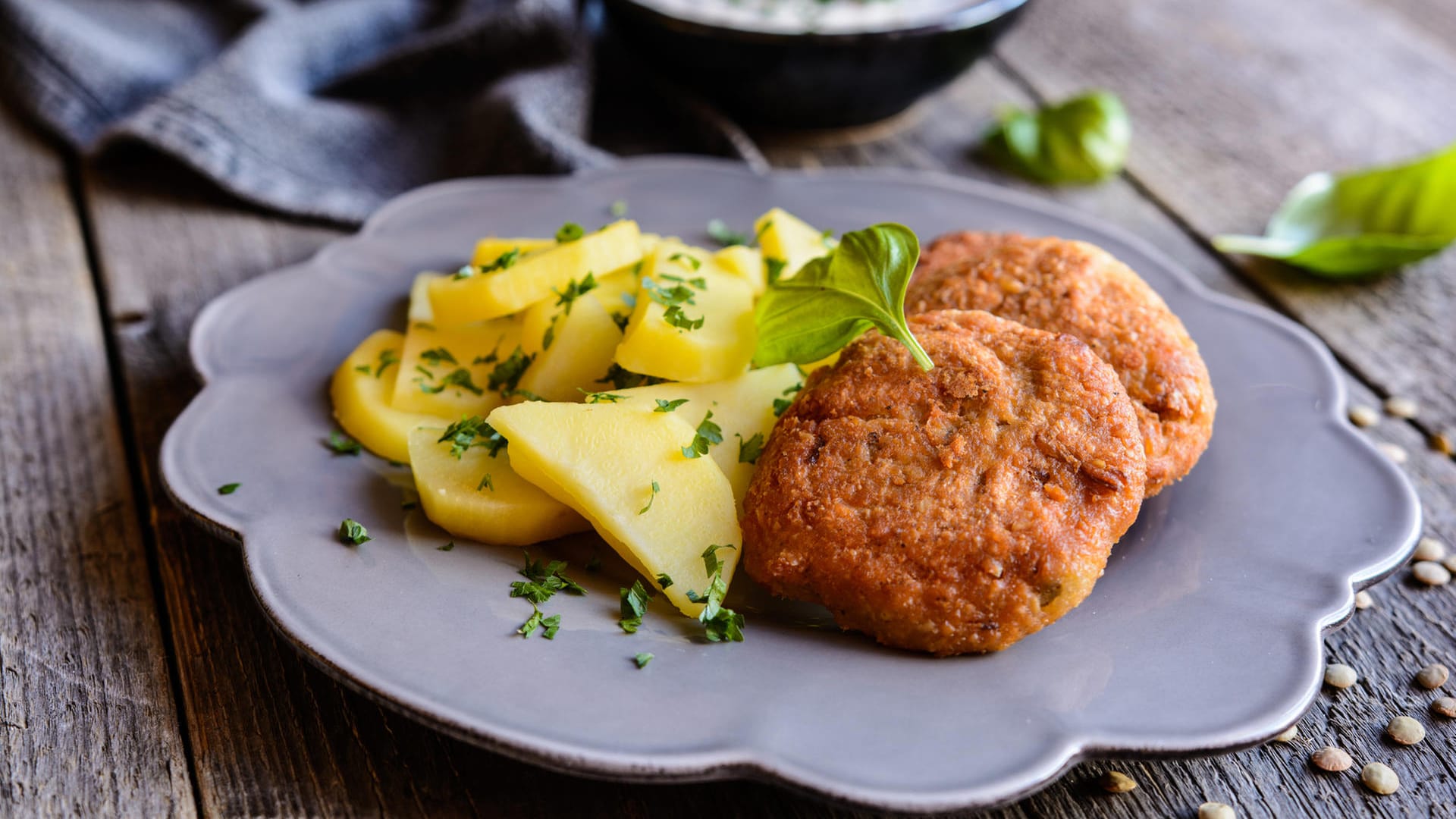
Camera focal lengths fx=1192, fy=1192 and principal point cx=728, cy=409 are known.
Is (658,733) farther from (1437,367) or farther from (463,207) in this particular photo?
(1437,367)

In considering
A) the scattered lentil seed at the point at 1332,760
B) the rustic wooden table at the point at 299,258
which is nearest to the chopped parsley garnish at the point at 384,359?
the rustic wooden table at the point at 299,258

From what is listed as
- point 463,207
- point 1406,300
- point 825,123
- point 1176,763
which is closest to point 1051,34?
point 825,123

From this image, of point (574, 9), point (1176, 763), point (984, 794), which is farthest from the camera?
point (574, 9)

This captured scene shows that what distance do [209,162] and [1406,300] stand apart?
411 centimetres

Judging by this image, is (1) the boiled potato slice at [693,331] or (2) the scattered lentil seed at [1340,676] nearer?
(2) the scattered lentil seed at [1340,676]

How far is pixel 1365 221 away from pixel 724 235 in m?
2.22

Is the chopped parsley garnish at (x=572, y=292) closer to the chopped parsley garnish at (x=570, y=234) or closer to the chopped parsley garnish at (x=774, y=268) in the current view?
the chopped parsley garnish at (x=570, y=234)

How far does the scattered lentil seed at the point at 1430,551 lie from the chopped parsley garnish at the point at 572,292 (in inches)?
84.5

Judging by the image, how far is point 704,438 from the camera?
2.66 m

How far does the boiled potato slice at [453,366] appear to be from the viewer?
9.59ft

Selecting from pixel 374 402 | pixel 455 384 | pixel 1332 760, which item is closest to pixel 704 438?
pixel 455 384

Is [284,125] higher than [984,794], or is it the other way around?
[984,794]

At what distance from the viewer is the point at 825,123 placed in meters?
4.64

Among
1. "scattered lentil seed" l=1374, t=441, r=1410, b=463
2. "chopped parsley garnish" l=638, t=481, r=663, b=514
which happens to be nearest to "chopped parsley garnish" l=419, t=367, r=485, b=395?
"chopped parsley garnish" l=638, t=481, r=663, b=514
